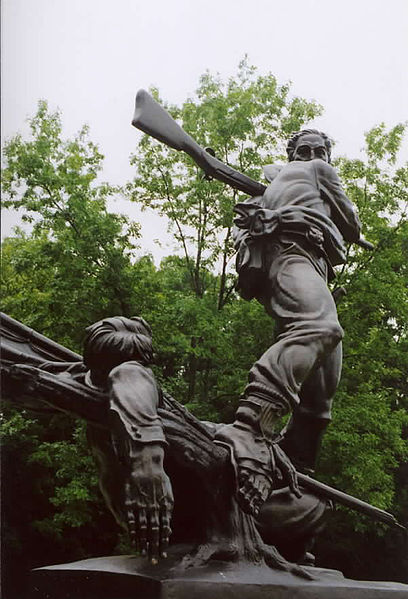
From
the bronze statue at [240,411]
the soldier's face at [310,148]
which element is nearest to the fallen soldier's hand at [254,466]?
the bronze statue at [240,411]

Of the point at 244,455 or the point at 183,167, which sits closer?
the point at 244,455

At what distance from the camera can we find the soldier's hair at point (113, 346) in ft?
11.9

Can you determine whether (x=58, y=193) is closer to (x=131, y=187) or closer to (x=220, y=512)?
(x=131, y=187)

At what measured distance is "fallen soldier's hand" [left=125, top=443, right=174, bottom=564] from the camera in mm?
3141

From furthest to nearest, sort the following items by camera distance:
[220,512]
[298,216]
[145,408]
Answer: [298,216] → [220,512] → [145,408]

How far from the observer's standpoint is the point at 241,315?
1496 centimetres

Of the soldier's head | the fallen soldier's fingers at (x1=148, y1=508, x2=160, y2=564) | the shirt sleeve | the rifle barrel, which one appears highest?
the shirt sleeve

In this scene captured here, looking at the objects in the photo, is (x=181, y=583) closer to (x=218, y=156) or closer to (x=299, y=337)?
(x=299, y=337)

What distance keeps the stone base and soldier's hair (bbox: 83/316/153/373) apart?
819mm

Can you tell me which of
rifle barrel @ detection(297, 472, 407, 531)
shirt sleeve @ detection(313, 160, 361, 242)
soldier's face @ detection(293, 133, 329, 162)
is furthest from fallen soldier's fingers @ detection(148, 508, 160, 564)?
soldier's face @ detection(293, 133, 329, 162)

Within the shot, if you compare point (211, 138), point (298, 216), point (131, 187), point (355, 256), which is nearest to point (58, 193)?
point (131, 187)

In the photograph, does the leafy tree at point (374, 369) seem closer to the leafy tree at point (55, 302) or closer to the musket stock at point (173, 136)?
the leafy tree at point (55, 302)

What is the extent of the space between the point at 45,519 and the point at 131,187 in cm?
635

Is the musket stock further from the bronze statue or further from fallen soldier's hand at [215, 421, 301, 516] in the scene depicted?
fallen soldier's hand at [215, 421, 301, 516]
